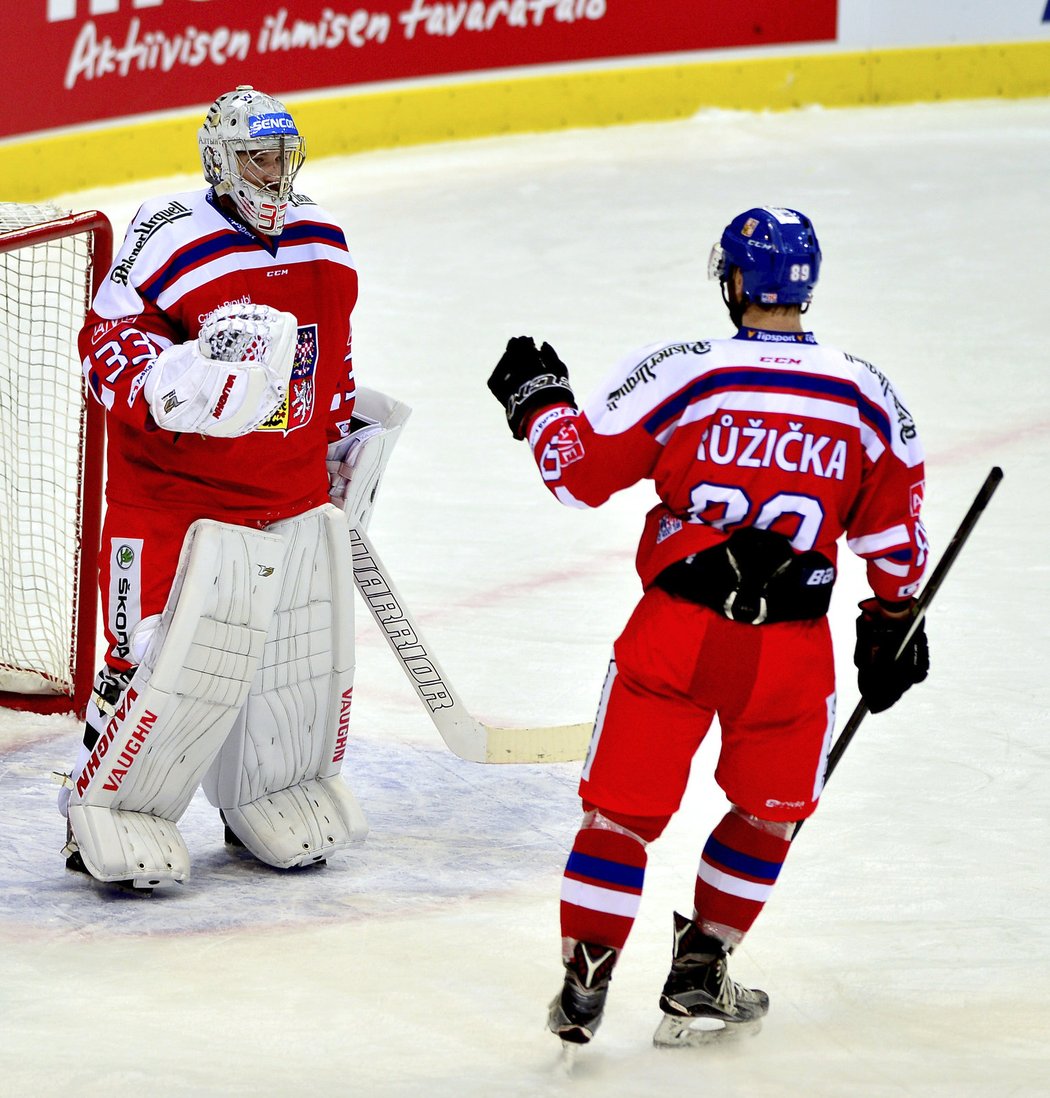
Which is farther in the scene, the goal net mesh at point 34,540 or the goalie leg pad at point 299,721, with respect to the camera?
the goal net mesh at point 34,540

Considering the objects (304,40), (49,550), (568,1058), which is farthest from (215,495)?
(304,40)

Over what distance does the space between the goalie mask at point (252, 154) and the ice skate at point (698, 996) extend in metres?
1.25

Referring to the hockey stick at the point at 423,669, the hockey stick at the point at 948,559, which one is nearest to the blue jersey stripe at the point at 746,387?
the hockey stick at the point at 948,559

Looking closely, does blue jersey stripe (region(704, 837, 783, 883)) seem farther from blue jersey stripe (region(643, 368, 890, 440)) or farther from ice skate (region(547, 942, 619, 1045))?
blue jersey stripe (region(643, 368, 890, 440))

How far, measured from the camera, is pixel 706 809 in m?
3.60

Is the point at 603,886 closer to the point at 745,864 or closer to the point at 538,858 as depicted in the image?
the point at 745,864

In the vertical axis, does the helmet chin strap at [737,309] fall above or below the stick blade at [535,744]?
above

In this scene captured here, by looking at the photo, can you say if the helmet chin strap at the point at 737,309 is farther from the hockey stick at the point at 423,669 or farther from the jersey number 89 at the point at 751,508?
the hockey stick at the point at 423,669

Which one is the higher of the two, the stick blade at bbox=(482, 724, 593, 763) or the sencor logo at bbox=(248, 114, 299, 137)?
the sencor logo at bbox=(248, 114, 299, 137)

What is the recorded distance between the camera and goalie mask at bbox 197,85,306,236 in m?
3.03

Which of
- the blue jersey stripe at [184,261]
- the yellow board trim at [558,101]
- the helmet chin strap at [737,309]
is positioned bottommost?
the helmet chin strap at [737,309]

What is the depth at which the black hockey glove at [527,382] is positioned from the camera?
105 inches

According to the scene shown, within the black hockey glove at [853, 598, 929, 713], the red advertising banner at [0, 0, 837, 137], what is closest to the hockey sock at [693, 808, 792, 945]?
the black hockey glove at [853, 598, 929, 713]

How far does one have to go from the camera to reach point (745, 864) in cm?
267
